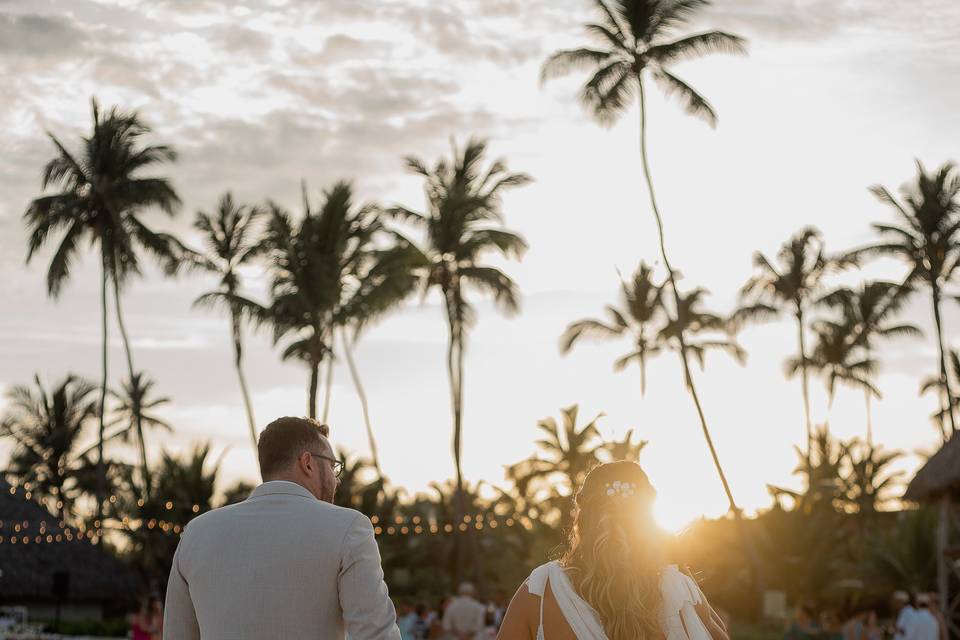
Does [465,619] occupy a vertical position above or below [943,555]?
below

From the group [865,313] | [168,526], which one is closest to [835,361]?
[865,313]

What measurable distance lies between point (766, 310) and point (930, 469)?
2894 cm

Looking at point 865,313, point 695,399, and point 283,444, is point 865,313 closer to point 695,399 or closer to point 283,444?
point 695,399

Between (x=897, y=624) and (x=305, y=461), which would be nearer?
(x=305, y=461)

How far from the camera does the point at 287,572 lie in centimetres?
353

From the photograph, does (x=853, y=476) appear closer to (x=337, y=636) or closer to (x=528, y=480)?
(x=528, y=480)

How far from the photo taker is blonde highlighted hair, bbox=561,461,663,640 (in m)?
3.72

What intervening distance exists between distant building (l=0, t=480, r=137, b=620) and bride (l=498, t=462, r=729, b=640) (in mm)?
39134

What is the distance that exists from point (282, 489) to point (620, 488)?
999 millimetres

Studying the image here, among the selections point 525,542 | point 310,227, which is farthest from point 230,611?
point 525,542

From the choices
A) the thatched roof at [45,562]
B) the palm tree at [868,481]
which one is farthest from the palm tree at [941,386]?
the thatched roof at [45,562]

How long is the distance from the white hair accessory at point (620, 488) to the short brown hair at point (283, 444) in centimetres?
90

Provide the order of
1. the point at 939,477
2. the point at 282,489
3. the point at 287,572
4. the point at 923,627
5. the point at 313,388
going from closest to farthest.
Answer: the point at 287,572 < the point at 282,489 < the point at 923,627 < the point at 939,477 < the point at 313,388

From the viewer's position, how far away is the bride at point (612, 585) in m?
3.72
